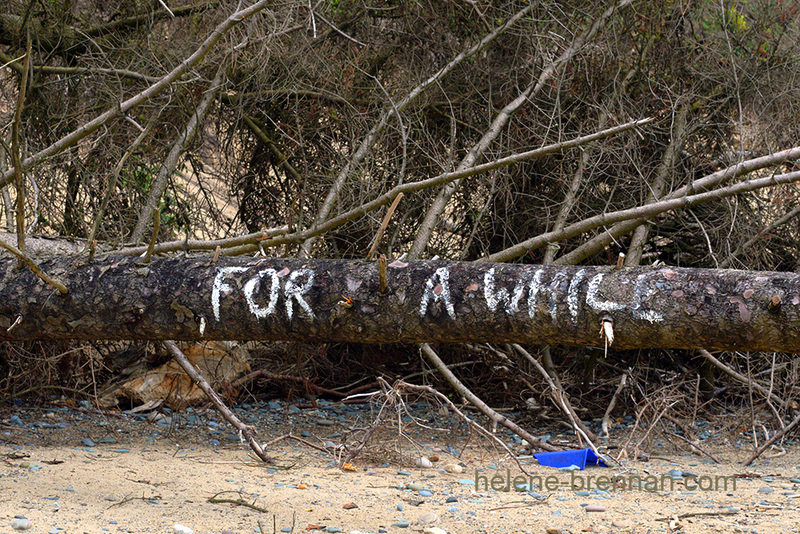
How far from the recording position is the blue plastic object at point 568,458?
12.8ft

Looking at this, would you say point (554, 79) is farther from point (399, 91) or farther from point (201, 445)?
point (201, 445)

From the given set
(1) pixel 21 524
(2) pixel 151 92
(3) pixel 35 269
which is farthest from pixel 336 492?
(2) pixel 151 92

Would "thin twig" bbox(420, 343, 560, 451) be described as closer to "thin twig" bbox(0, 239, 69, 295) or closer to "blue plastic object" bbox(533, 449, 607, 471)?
"blue plastic object" bbox(533, 449, 607, 471)

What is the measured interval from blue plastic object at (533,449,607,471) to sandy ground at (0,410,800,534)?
9cm

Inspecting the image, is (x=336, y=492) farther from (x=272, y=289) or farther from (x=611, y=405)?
(x=611, y=405)

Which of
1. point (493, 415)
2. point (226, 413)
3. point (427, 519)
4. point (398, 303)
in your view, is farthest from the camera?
point (493, 415)

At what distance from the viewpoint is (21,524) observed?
7.77 feet

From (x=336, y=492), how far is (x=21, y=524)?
50.7 inches

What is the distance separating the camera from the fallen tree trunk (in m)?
2.32

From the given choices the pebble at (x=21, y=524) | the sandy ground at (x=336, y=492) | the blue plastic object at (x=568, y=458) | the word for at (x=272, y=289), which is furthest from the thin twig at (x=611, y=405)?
the pebble at (x=21, y=524)

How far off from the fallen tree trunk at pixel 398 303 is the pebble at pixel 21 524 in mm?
749

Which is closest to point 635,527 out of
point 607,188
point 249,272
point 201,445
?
point 249,272

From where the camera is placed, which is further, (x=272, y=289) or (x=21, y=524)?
(x=272, y=289)

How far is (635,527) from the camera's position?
9.23 feet
